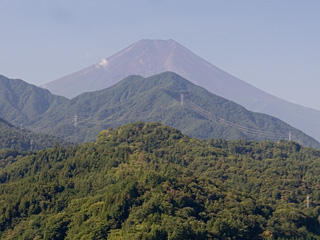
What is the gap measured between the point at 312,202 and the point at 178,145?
3022 centimetres

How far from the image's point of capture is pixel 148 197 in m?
66.6

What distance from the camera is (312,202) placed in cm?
9669

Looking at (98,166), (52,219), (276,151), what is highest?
(276,151)

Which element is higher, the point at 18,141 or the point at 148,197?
the point at 18,141

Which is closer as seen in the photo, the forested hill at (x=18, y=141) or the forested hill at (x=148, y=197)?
the forested hill at (x=148, y=197)

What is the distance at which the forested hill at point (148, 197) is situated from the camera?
62.6 metres

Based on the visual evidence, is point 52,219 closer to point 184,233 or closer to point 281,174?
point 184,233

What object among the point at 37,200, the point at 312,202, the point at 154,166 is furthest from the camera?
the point at 312,202

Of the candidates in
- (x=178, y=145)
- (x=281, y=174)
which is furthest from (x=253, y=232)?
(x=178, y=145)

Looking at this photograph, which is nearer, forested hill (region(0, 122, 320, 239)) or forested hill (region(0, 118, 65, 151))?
forested hill (region(0, 122, 320, 239))

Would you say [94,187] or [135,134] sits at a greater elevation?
[135,134]

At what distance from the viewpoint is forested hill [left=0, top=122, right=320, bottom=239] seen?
62.6m

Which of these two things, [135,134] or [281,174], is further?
[135,134]

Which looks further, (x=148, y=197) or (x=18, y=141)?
(x=18, y=141)
